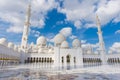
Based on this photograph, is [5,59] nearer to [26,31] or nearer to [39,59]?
[39,59]

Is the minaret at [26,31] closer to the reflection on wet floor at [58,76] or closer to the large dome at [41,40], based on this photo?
the large dome at [41,40]

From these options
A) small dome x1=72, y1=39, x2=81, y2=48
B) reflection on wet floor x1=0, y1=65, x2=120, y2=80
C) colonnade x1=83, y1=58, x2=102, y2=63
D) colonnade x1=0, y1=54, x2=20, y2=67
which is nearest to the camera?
reflection on wet floor x1=0, y1=65, x2=120, y2=80

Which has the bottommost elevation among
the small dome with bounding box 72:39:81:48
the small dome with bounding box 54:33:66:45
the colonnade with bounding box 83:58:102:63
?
the colonnade with bounding box 83:58:102:63

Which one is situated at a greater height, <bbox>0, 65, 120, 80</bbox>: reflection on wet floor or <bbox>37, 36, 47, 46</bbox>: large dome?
<bbox>37, 36, 47, 46</bbox>: large dome

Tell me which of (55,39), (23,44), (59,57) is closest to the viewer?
(59,57)

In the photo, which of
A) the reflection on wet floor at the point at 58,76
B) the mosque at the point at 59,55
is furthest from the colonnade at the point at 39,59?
the reflection on wet floor at the point at 58,76

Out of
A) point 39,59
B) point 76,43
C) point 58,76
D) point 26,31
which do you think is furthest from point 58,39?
point 58,76

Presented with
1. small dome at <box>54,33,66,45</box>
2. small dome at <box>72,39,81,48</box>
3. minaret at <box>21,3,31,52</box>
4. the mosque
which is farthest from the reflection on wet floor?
small dome at <box>54,33,66,45</box>

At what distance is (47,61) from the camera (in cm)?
3022

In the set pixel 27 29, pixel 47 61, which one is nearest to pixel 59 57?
pixel 47 61

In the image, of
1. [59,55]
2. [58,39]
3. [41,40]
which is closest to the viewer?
[59,55]

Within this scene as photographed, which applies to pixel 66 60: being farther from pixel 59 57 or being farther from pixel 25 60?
pixel 25 60

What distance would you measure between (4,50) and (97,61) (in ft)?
81.5

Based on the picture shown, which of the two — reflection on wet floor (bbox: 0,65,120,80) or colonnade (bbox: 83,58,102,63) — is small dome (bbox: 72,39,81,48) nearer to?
colonnade (bbox: 83,58,102,63)
